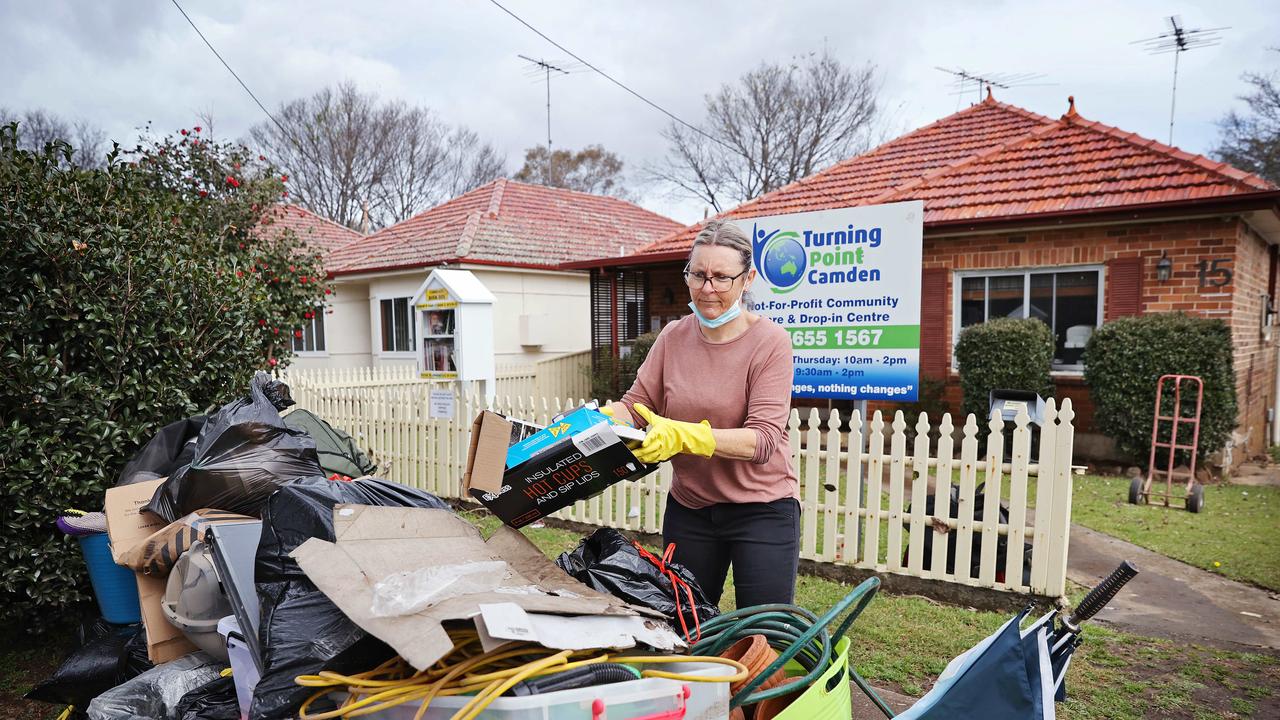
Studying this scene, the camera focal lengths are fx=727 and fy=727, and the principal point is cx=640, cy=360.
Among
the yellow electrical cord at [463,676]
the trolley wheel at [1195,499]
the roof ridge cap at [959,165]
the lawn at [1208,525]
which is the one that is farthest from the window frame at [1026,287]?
the yellow electrical cord at [463,676]

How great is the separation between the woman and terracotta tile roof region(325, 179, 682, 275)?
1178 cm

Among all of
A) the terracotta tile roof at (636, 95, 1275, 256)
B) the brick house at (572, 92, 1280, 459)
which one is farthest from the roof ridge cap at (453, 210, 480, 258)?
the brick house at (572, 92, 1280, 459)

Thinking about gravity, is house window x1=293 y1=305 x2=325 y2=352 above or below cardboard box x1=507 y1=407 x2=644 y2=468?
below

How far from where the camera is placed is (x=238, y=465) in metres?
2.94

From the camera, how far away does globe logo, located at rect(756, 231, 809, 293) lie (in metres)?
5.83

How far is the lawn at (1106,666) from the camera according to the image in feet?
10.6

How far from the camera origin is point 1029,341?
27.8ft

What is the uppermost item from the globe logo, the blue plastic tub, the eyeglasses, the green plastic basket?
the globe logo

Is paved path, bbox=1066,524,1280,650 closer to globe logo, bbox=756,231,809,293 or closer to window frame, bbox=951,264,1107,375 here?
globe logo, bbox=756,231,809,293

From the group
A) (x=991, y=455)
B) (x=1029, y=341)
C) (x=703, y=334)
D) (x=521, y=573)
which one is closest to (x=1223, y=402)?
(x=1029, y=341)

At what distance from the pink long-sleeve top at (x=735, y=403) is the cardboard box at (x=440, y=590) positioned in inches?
30.4

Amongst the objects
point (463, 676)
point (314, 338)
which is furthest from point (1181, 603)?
point (314, 338)

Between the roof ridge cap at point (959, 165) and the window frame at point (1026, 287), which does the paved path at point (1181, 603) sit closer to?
the window frame at point (1026, 287)

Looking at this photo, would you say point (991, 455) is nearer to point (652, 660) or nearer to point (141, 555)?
point (652, 660)
